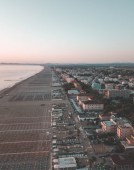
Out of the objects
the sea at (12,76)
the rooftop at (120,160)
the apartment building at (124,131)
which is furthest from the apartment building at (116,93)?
the sea at (12,76)

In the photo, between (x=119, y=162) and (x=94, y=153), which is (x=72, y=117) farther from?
(x=119, y=162)

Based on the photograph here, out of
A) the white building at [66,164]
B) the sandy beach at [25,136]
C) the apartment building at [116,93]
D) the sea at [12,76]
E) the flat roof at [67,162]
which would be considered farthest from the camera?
the sea at [12,76]

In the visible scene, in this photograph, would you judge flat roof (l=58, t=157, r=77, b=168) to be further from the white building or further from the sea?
the sea

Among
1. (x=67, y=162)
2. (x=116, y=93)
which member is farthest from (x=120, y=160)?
(x=116, y=93)

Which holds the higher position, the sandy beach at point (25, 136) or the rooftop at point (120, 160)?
the rooftop at point (120, 160)

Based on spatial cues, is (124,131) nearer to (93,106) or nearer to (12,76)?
(93,106)

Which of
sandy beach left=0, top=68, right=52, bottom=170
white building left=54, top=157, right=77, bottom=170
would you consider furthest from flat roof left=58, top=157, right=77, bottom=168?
sandy beach left=0, top=68, right=52, bottom=170

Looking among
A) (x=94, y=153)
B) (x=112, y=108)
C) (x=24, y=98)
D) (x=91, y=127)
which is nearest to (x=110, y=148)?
(x=94, y=153)

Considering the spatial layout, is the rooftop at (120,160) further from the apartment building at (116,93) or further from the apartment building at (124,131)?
the apartment building at (116,93)

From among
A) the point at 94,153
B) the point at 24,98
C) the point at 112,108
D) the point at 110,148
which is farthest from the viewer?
the point at 24,98

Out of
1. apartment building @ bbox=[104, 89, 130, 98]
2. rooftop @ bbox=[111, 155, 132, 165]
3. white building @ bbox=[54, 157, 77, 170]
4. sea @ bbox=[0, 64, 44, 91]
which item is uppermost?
apartment building @ bbox=[104, 89, 130, 98]

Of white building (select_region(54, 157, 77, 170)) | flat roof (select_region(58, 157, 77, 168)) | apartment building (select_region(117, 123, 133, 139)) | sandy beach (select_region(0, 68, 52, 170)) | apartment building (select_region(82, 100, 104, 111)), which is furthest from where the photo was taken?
apartment building (select_region(82, 100, 104, 111))
